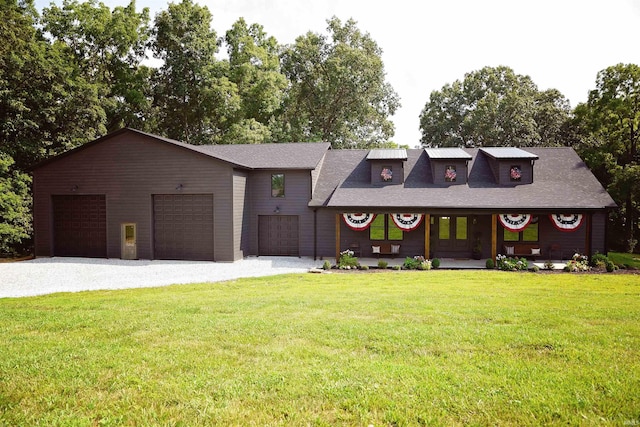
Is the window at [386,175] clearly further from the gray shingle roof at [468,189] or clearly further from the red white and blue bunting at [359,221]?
the red white and blue bunting at [359,221]

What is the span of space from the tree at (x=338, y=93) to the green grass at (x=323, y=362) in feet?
86.7

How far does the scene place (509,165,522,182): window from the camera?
63.1 feet

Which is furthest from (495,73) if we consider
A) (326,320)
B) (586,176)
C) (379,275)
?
(326,320)

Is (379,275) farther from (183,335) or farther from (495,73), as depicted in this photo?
(495,73)

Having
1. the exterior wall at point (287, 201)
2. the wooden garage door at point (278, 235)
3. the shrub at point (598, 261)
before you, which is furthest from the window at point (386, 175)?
the shrub at point (598, 261)

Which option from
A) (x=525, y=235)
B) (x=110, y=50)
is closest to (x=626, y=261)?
(x=525, y=235)

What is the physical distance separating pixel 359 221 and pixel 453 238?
Result: 4.59 meters

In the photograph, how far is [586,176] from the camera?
63.4 ft

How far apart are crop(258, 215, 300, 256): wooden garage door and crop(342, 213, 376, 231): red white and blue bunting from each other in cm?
309

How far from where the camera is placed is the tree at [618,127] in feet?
75.9

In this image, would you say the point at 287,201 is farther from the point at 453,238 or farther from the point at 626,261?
the point at 626,261

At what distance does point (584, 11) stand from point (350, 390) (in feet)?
45.7

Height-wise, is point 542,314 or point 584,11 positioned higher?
point 584,11

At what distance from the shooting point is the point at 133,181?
19.0m
